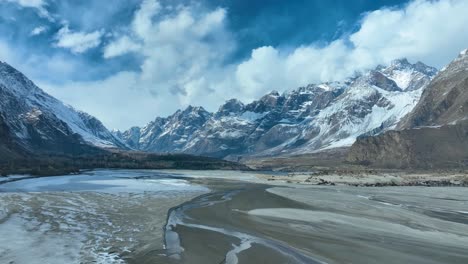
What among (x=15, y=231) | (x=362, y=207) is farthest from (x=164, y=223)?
(x=362, y=207)

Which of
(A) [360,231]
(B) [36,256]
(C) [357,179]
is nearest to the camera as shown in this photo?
(B) [36,256]

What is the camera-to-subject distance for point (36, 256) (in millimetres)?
20703

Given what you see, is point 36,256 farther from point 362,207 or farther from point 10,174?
point 10,174

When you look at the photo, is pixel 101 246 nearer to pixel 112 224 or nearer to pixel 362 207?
pixel 112 224

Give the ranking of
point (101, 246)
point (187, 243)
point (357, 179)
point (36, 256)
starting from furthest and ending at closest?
point (357, 179), point (187, 243), point (101, 246), point (36, 256)

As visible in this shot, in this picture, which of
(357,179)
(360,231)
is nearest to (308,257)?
(360,231)

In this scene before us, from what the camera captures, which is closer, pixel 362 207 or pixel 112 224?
pixel 112 224

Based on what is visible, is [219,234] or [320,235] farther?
[320,235]

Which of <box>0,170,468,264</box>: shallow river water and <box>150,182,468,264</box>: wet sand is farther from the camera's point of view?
<box>150,182,468,264</box>: wet sand

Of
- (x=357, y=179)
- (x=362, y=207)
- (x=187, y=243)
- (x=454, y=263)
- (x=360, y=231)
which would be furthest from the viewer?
(x=357, y=179)

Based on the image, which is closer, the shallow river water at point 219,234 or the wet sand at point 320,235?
the shallow river water at point 219,234

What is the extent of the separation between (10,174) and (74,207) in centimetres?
6838

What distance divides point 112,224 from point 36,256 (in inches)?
432

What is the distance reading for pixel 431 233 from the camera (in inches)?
1248
